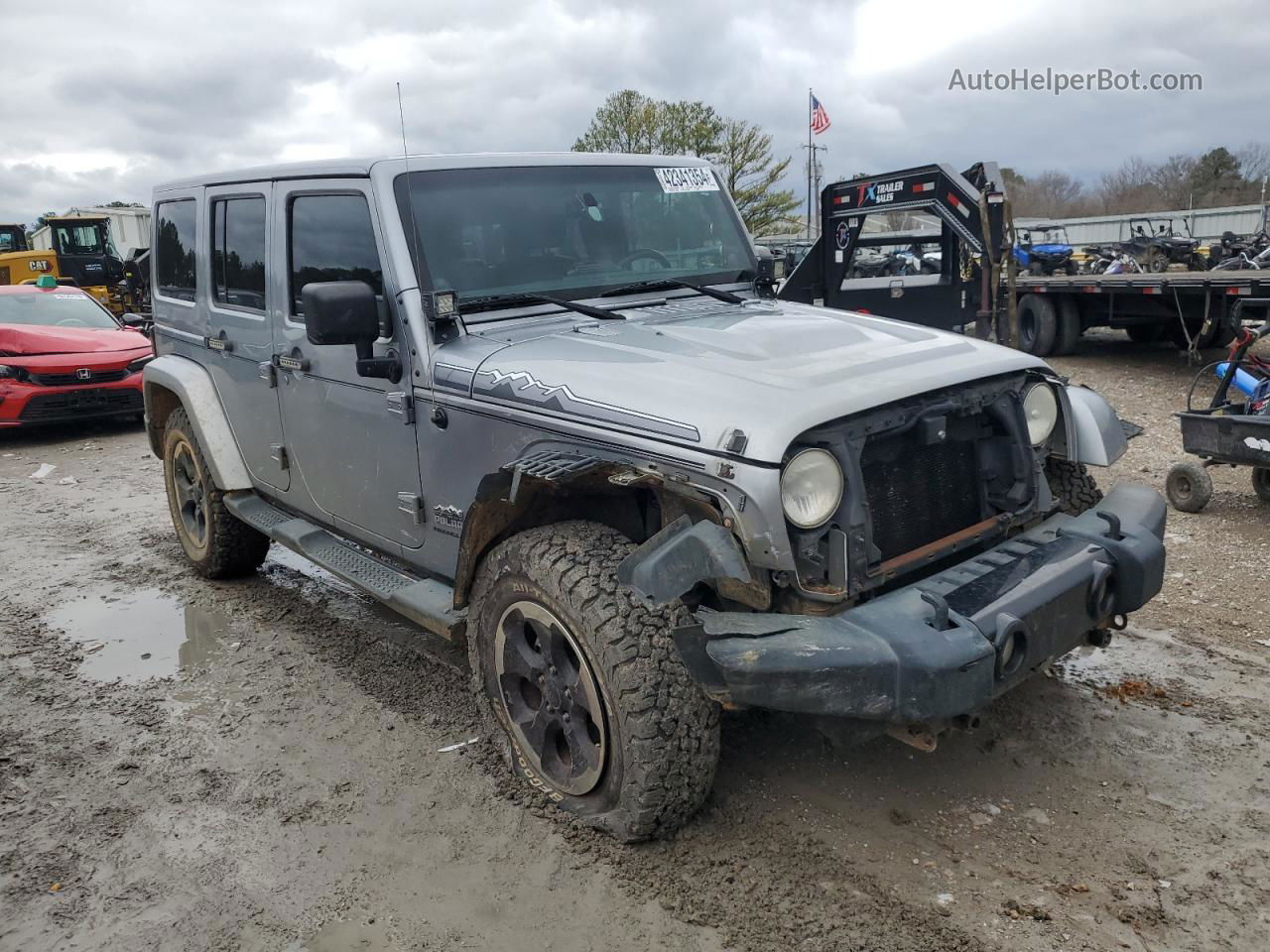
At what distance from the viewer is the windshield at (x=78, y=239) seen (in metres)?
22.2

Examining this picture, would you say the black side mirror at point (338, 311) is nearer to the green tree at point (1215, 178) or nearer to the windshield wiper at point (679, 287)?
the windshield wiper at point (679, 287)

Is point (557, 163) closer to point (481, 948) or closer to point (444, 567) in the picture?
point (444, 567)

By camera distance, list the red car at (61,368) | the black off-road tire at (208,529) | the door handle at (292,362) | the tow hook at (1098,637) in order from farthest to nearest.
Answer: the red car at (61,368), the black off-road tire at (208,529), the door handle at (292,362), the tow hook at (1098,637)

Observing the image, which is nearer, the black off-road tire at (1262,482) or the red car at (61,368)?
the black off-road tire at (1262,482)

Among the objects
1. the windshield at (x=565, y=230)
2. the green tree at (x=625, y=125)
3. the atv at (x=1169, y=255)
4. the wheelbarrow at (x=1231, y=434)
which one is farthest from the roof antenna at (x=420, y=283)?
the green tree at (x=625, y=125)

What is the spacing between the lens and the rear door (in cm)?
448

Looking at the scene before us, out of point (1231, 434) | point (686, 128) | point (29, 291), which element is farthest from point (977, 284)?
point (686, 128)

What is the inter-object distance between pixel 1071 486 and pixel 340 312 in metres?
2.66

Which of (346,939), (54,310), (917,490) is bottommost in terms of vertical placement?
(346,939)

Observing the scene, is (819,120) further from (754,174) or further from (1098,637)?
(1098,637)

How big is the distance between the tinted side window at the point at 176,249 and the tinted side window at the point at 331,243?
121 centimetres

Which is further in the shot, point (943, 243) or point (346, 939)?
point (943, 243)

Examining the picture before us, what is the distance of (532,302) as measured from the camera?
374cm

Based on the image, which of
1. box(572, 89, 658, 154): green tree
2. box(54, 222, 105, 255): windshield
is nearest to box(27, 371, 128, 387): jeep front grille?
box(54, 222, 105, 255): windshield
